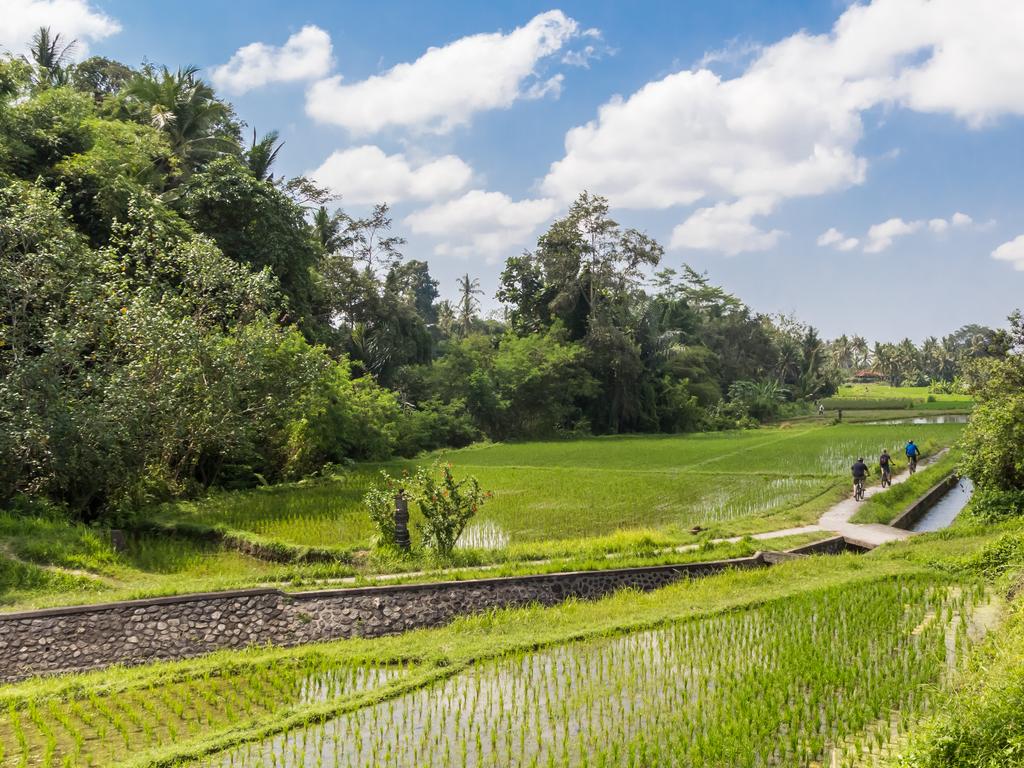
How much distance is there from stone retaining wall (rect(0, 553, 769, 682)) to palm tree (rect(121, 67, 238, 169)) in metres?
19.6

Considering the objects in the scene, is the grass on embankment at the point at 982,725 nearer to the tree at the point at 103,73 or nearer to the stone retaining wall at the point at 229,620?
the stone retaining wall at the point at 229,620

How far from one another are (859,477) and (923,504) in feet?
8.57

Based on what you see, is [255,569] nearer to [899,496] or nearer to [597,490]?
[597,490]

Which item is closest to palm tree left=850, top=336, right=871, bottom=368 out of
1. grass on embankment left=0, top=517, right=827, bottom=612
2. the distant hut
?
the distant hut

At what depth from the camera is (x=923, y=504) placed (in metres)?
18.2

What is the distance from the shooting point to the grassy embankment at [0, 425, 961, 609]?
10.8 meters

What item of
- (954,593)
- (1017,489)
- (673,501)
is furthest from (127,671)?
(1017,489)

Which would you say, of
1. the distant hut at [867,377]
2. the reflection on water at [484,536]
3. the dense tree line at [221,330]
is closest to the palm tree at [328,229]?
the dense tree line at [221,330]

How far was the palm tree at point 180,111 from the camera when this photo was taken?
82.2 feet

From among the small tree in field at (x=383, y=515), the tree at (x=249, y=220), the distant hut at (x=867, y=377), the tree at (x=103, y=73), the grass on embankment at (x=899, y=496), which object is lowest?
the grass on embankment at (x=899, y=496)

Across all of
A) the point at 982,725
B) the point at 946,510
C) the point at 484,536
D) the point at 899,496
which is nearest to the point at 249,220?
the point at 484,536

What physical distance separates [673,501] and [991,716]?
1282 centimetres

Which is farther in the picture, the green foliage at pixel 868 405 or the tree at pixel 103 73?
the green foliage at pixel 868 405

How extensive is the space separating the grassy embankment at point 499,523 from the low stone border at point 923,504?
1491 millimetres
